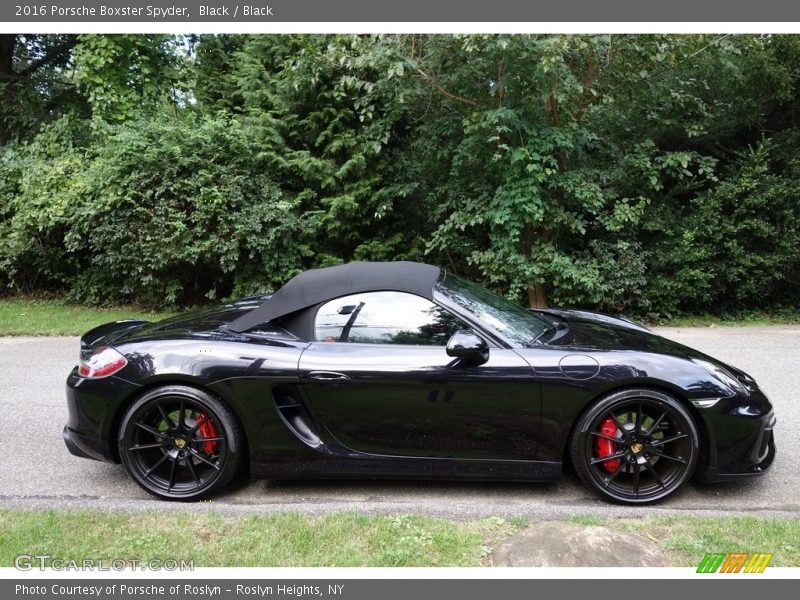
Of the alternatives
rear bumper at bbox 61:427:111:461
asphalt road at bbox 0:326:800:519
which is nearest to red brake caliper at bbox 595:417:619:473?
asphalt road at bbox 0:326:800:519

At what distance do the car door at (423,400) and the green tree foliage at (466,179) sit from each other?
5370mm

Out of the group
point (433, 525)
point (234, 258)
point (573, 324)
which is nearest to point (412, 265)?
point (573, 324)

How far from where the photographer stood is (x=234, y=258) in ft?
29.0

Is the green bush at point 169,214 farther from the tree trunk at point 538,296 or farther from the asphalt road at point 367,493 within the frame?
the asphalt road at point 367,493

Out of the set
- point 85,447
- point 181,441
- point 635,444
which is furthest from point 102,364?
point 635,444

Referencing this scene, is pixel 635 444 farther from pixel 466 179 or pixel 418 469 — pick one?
pixel 466 179

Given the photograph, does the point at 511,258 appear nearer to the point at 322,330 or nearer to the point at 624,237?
the point at 624,237

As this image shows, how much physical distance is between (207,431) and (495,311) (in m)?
1.89

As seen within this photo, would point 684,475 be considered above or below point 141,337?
below

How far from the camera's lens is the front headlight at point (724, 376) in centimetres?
328

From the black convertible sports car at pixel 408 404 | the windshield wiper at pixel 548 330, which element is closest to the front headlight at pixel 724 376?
the black convertible sports car at pixel 408 404

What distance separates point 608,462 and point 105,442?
2932 mm

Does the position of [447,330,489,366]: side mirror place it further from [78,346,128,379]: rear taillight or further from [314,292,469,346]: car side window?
[78,346,128,379]: rear taillight

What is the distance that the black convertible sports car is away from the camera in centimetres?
320
